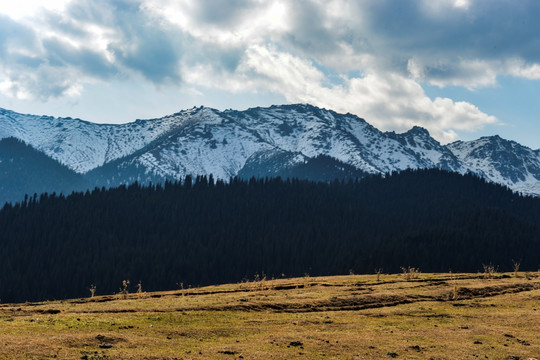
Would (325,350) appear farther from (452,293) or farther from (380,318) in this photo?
(452,293)

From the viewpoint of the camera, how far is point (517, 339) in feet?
79.3

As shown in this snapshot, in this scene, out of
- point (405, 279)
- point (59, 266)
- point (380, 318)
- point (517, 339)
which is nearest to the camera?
point (517, 339)

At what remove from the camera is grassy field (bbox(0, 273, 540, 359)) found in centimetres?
2047

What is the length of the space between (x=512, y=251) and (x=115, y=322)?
181309 mm

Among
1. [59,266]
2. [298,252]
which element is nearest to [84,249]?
[59,266]

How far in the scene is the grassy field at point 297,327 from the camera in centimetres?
2047

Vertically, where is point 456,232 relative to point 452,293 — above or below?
above

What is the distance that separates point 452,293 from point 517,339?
12.6 metres

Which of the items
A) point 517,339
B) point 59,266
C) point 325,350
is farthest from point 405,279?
point 59,266

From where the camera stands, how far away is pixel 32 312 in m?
29.6

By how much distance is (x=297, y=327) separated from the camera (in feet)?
85.8

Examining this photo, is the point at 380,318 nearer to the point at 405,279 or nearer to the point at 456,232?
the point at 405,279

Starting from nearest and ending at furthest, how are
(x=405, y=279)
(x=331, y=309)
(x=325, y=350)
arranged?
(x=325, y=350)
(x=331, y=309)
(x=405, y=279)

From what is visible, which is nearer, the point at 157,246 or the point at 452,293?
the point at 452,293
